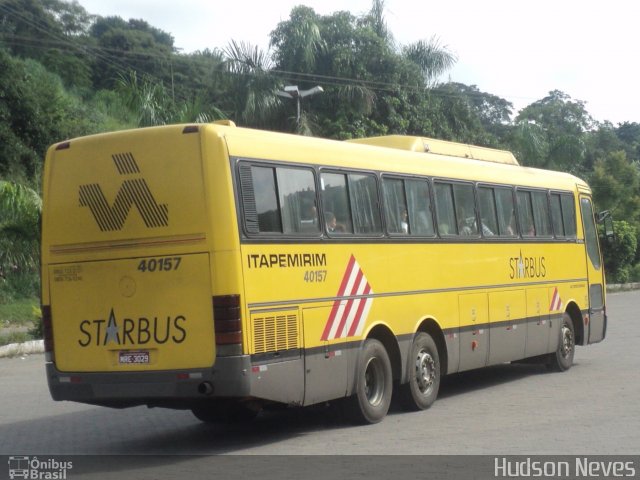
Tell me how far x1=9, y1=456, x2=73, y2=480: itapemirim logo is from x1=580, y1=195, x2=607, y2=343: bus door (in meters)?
11.1

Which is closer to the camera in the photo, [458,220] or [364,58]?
[458,220]

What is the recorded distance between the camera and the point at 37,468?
9.77m

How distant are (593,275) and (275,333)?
9.99 metres

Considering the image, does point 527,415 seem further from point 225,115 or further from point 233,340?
point 225,115

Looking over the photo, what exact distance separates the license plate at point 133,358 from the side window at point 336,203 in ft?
8.35

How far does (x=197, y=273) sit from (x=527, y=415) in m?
4.62

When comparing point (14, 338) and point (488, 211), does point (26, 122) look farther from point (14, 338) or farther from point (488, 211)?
point (488, 211)

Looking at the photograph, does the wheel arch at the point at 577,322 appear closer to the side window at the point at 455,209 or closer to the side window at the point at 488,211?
the side window at the point at 488,211

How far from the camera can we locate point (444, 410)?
13250 mm

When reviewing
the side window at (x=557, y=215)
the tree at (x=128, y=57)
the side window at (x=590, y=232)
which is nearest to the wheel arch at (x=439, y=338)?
the side window at (x=557, y=215)

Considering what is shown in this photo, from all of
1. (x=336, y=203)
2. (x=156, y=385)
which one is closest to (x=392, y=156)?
(x=336, y=203)

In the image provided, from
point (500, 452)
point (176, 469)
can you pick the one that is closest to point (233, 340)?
point (176, 469)

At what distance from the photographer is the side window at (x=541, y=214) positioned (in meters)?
17.0

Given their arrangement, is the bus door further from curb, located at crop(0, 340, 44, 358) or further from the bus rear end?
curb, located at crop(0, 340, 44, 358)
